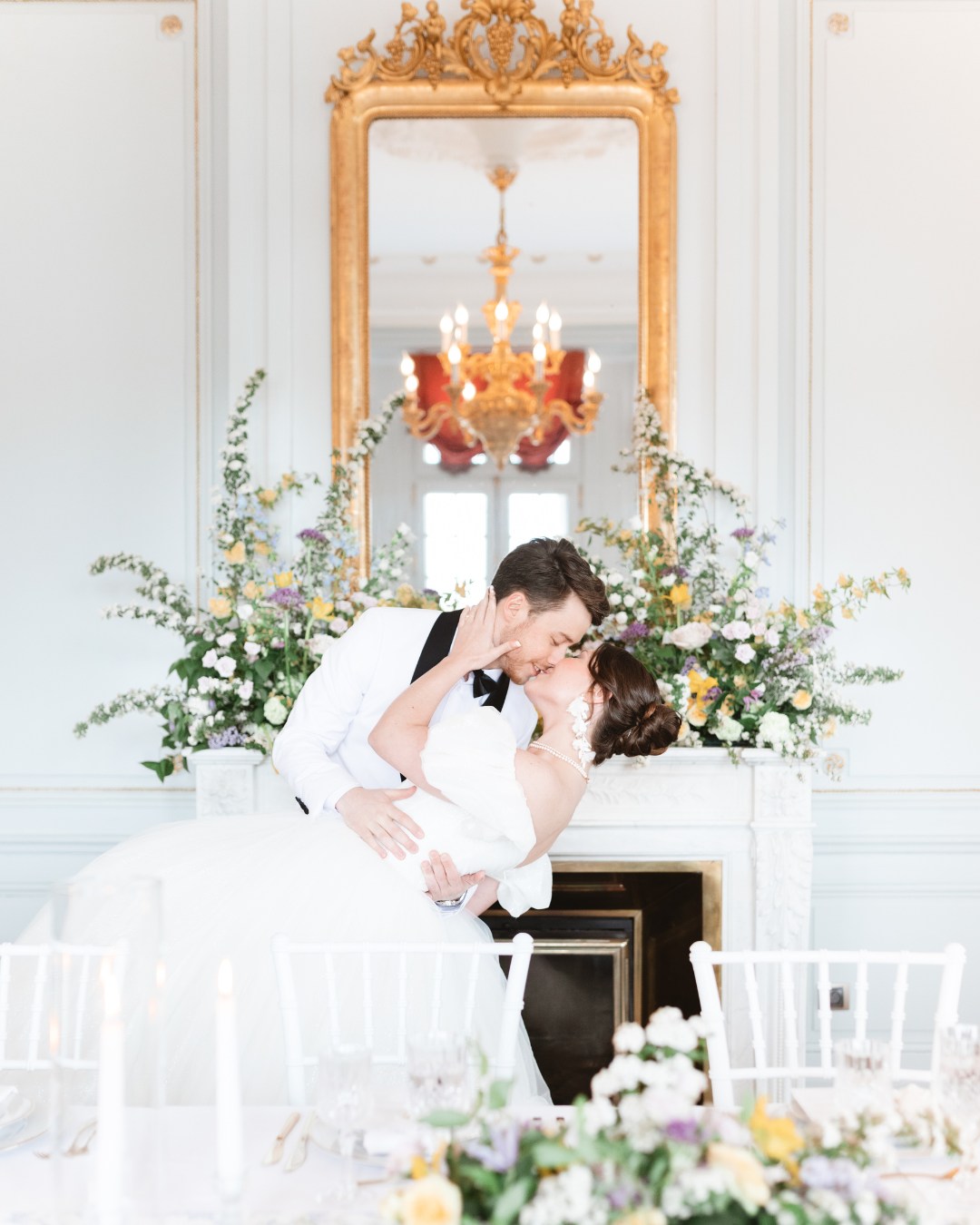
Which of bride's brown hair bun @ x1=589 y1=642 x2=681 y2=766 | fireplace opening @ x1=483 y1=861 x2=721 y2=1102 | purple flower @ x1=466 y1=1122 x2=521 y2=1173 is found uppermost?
bride's brown hair bun @ x1=589 y1=642 x2=681 y2=766

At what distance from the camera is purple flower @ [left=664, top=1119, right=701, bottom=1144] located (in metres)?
1.01

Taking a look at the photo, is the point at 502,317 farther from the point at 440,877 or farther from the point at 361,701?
the point at 440,877

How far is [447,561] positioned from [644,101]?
1.56 meters

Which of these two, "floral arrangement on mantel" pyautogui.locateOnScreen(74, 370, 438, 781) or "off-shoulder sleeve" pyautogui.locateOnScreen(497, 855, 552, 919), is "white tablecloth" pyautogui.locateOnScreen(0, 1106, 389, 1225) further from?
"floral arrangement on mantel" pyautogui.locateOnScreen(74, 370, 438, 781)

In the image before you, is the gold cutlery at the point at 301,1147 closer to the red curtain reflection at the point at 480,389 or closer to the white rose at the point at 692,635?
the white rose at the point at 692,635

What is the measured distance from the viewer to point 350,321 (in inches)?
150

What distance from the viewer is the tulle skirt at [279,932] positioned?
2197 mm

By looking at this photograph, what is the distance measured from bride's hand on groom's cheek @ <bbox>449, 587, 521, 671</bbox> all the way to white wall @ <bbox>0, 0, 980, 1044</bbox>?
1.36m

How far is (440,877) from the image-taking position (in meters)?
2.39

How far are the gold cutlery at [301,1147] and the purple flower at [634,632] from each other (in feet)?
6.15

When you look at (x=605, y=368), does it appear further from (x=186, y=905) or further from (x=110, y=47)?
(x=186, y=905)

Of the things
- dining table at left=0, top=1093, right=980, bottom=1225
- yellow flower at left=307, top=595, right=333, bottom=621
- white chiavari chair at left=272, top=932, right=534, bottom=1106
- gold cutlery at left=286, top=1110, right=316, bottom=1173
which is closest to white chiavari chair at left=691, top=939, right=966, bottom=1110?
white chiavari chair at left=272, top=932, right=534, bottom=1106

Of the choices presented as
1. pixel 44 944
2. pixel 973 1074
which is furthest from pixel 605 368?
pixel 973 1074

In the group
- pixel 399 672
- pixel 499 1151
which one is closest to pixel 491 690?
pixel 399 672
